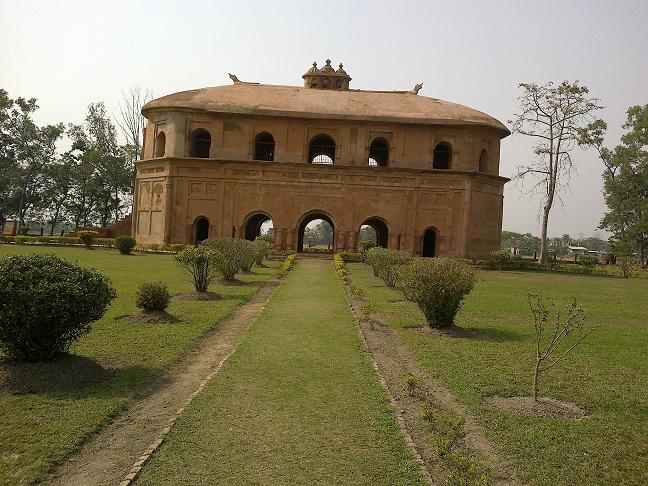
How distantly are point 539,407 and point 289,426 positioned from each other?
2.67 meters

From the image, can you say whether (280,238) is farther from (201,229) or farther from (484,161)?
(484,161)

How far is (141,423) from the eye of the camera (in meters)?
5.13

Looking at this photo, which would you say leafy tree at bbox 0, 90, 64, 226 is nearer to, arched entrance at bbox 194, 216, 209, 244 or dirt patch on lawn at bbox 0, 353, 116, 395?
arched entrance at bbox 194, 216, 209, 244

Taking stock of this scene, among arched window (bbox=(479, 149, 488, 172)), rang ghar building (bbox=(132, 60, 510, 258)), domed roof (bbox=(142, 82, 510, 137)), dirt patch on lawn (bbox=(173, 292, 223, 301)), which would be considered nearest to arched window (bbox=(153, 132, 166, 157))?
rang ghar building (bbox=(132, 60, 510, 258))

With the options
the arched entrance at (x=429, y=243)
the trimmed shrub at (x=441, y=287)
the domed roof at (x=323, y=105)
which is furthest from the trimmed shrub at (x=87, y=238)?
the trimmed shrub at (x=441, y=287)

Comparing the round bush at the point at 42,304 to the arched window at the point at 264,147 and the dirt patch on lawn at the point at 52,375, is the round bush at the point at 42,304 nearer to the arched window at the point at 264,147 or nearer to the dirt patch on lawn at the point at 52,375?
the dirt patch on lawn at the point at 52,375

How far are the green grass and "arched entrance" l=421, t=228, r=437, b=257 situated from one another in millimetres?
23921

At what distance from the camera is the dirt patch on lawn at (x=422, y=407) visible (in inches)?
173

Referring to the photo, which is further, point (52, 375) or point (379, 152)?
point (379, 152)

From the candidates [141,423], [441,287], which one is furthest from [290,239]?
[141,423]

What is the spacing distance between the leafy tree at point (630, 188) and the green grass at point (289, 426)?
4018 centimetres

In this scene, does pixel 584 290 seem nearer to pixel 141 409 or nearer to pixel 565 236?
pixel 141 409

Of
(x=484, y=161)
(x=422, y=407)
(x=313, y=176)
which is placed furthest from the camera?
(x=484, y=161)

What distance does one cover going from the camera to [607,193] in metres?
46.2
